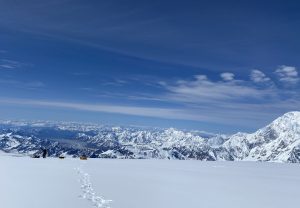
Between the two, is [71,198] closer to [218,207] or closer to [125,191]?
[125,191]

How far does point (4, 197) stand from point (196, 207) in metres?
8.99

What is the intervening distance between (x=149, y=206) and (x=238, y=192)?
29.2 ft

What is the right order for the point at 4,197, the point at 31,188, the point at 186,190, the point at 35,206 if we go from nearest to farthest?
the point at 35,206
the point at 4,197
the point at 31,188
the point at 186,190

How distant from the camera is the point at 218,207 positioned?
17.7 meters

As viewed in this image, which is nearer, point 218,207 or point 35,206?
point 35,206

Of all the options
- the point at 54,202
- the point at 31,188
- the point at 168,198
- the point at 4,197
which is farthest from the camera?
the point at 31,188

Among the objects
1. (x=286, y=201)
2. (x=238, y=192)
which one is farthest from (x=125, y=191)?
(x=286, y=201)

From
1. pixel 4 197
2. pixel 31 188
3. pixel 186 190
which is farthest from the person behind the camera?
pixel 186 190

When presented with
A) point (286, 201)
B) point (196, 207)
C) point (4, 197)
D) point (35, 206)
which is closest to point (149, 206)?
point (196, 207)

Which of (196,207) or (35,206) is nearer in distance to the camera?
(35,206)

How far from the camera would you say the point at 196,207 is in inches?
685

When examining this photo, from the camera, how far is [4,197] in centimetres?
1817

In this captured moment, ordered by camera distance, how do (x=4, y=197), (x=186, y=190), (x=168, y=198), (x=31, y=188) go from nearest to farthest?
(x=4, y=197), (x=168, y=198), (x=31, y=188), (x=186, y=190)

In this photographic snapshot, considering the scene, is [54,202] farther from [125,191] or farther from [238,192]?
[238,192]
